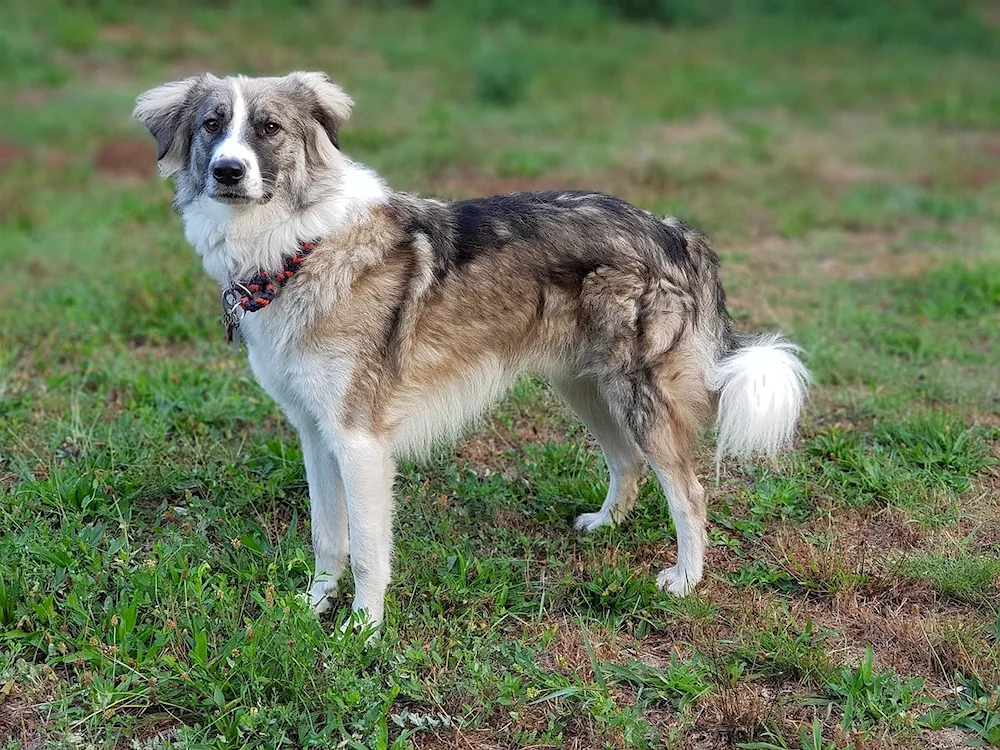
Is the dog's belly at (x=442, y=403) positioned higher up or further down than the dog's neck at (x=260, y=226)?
further down

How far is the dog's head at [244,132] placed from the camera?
11.4ft

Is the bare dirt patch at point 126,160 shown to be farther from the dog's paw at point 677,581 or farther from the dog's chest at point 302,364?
the dog's paw at point 677,581

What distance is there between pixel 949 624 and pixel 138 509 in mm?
3215

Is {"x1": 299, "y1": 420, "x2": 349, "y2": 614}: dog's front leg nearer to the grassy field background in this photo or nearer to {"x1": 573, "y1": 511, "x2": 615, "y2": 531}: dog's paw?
the grassy field background

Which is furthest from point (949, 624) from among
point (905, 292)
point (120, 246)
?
point (120, 246)

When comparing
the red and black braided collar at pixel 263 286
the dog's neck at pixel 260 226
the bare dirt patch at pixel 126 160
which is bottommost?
the bare dirt patch at pixel 126 160

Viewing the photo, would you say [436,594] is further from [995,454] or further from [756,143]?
[756,143]

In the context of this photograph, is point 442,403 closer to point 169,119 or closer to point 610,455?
point 610,455

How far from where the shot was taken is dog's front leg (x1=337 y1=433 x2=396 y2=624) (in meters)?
3.64

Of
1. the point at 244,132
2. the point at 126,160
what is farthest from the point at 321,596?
the point at 126,160

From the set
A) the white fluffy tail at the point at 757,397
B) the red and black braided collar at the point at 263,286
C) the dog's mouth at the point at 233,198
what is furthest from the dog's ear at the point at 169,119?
the white fluffy tail at the point at 757,397

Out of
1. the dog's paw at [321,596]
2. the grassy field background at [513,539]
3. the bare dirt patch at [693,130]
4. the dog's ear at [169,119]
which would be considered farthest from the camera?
the bare dirt patch at [693,130]

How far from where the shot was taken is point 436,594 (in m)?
A: 3.91

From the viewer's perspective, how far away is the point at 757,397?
3828mm
